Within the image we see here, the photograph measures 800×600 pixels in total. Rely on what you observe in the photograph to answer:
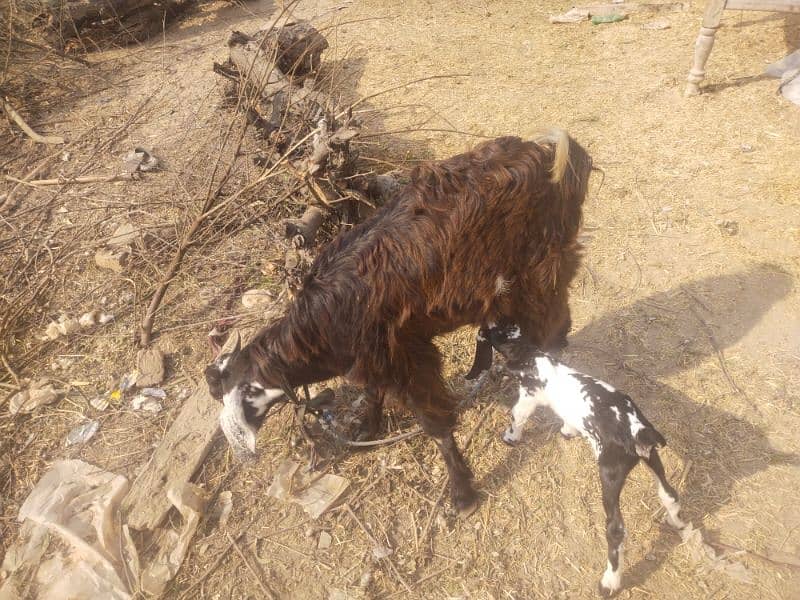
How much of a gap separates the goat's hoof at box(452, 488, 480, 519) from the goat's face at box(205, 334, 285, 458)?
1.30m

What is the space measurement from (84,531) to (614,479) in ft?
9.80

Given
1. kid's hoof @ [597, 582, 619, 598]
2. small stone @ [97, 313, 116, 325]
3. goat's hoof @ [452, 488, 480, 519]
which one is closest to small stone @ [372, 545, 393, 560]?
goat's hoof @ [452, 488, 480, 519]

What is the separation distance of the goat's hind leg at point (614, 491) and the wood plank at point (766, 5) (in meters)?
5.43

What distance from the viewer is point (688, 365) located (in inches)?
145

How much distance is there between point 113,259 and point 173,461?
2263 millimetres

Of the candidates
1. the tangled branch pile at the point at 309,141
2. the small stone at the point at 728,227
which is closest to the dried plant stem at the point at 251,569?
the tangled branch pile at the point at 309,141

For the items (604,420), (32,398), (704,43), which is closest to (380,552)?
(604,420)

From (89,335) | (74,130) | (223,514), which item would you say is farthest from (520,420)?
(74,130)

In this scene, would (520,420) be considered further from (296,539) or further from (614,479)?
(296,539)

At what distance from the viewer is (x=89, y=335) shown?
13.7 ft

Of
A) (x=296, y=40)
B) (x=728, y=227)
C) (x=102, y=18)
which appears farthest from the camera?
(x=102, y=18)

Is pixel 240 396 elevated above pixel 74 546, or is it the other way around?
pixel 240 396

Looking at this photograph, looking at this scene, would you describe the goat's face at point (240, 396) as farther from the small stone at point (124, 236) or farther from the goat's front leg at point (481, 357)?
the small stone at point (124, 236)

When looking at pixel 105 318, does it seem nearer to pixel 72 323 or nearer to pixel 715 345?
pixel 72 323
